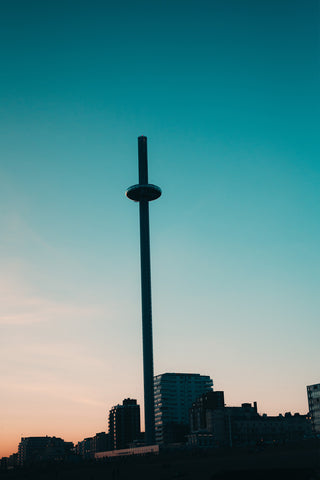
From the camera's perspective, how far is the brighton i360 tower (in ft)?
534

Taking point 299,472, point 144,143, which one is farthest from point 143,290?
point 299,472

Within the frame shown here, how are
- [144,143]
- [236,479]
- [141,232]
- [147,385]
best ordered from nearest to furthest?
[236,479] → [147,385] → [141,232] → [144,143]

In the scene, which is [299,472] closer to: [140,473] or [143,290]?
[140,473]

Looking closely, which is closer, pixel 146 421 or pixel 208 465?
pixel 208 465

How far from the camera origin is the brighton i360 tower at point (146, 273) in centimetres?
16275

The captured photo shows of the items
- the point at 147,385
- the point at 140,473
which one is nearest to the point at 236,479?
the point at 140,473

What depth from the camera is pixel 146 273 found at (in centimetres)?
17238

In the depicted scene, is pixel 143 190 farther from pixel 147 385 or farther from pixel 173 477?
pixel 173 477

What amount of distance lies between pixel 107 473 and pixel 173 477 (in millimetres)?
30565

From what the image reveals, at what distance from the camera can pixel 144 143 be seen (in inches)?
7539

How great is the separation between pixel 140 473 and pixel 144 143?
128m

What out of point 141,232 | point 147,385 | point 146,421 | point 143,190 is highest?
point 143,190

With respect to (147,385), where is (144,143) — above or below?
above

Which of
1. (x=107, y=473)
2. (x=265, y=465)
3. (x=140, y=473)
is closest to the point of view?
(x=265, y=465)
